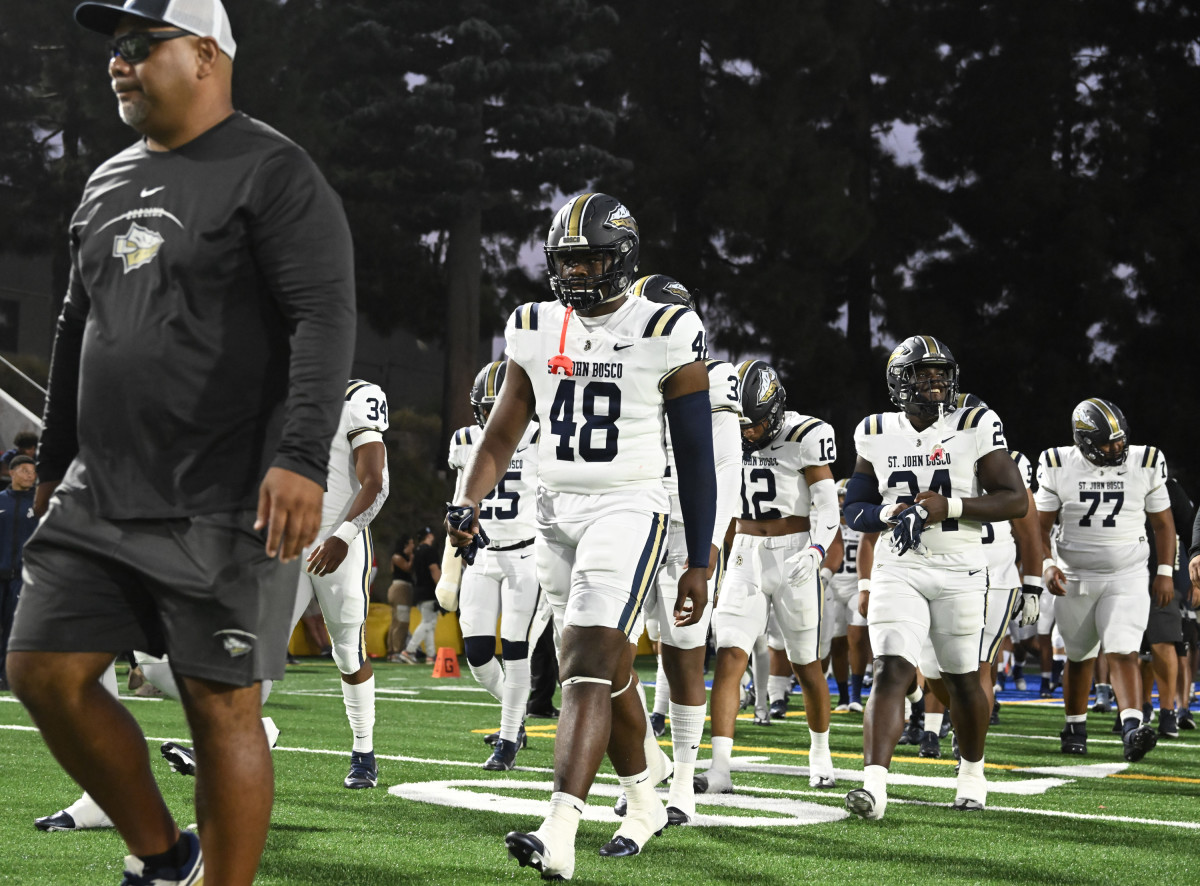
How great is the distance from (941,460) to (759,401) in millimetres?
1303

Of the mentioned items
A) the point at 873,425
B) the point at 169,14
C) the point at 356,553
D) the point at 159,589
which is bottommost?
the point at 159,589

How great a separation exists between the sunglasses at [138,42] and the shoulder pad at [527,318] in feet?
6.48

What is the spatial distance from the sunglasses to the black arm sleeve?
0.36 metres

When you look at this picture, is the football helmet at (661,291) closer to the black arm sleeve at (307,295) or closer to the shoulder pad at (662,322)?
the shoulder pad at (662,322)

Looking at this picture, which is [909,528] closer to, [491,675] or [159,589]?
[491,675]

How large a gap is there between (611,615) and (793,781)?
3.23 m

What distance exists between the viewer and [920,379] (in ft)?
22.4

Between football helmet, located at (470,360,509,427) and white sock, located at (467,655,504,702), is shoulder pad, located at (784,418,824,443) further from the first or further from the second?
white sock, located at (467,655,504,702)

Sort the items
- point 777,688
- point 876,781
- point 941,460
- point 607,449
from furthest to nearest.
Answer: point 777,688 → point 941,460 → point 876,781 → point 607,449

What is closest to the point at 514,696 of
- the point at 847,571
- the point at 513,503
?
the point at 513,503

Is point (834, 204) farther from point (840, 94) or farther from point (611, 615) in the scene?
point (611, 615)

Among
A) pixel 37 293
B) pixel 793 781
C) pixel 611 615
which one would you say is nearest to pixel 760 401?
pixel 793 781

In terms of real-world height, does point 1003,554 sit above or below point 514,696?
above

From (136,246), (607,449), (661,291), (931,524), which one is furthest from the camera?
(661,291)
